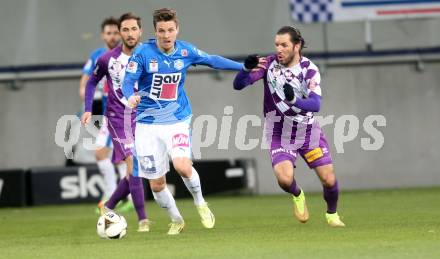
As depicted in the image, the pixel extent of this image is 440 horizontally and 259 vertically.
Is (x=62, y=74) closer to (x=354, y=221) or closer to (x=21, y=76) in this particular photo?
(x=21, y=76)

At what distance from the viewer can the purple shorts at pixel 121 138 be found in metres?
13.1

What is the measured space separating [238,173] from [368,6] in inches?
132

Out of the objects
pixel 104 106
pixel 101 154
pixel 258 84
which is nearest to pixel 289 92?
pixel 104 106

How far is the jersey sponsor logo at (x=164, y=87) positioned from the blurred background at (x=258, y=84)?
24.5ft

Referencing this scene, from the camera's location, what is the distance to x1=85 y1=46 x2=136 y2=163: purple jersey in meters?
13.1

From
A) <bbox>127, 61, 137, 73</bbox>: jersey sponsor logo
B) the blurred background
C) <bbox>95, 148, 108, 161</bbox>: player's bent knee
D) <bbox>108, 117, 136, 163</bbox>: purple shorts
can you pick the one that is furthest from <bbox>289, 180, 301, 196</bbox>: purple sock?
the blurred background

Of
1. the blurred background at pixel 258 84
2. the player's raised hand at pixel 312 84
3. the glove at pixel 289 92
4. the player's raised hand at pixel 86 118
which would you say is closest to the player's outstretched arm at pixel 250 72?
the glove at pixel 289 92

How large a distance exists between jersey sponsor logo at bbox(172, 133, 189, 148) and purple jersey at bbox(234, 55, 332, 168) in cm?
88

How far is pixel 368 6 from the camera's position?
18.8 metres

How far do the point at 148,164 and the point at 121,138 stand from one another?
5.87 feet

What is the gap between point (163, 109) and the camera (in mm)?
11500

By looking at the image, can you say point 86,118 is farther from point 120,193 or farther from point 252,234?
point 252,234

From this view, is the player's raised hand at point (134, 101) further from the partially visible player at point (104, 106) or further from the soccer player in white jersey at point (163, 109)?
the partially visible player at point (104, 106)

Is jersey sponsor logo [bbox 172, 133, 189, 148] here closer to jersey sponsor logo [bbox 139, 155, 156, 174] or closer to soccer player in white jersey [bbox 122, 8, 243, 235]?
soccer player in white jersey [bbox 122, 8, 243, 235]
